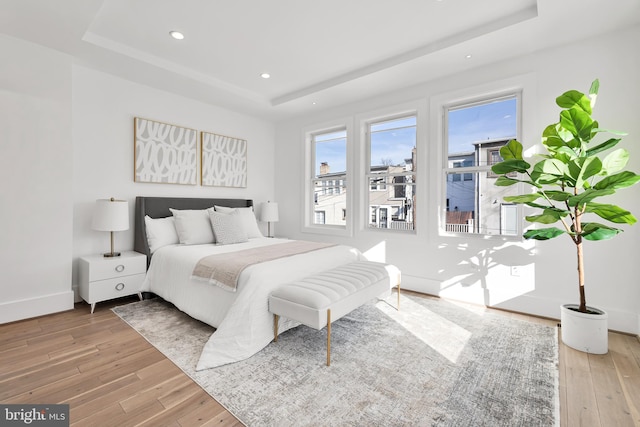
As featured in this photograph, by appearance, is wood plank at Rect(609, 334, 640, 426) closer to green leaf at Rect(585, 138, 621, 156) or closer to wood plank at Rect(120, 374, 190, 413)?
green leaf at Rect(585, 138, 621, 156)

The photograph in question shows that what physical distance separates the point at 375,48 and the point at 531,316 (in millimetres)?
3159

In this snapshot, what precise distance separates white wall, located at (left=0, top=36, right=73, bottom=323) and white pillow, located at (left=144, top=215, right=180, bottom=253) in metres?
0.72

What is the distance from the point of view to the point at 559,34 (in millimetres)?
2629

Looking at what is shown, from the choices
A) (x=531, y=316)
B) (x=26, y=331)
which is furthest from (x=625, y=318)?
(x=26, y=331)

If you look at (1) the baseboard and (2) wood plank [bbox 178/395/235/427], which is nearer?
(2) wood plank [bbox 178/395/235/427]

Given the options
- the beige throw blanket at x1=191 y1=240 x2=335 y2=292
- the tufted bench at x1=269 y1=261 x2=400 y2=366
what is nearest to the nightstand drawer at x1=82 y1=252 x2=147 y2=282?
the beige throw blanket at x1=191 y1=240 x2=335 y2=292

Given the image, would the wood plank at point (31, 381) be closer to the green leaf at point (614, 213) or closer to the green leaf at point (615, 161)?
the green leaf at point (614, 213)

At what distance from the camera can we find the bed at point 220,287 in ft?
7.02

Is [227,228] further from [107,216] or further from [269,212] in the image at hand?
[269,212]

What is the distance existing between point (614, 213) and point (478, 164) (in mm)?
1477

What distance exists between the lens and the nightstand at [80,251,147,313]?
294cm

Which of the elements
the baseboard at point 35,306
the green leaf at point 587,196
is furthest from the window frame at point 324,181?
the baseboard at point 35,306

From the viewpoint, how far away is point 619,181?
205 cm

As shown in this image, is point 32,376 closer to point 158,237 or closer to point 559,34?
point 158,237
